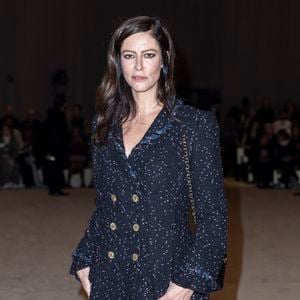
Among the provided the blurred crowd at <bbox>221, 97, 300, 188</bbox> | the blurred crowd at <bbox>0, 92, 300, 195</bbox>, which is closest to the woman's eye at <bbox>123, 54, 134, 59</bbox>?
the blurred crowd at <bbox>0, 92, 300, 195</bbox>

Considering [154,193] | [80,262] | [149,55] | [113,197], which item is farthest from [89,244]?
[149,55]

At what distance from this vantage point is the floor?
711 centimetres

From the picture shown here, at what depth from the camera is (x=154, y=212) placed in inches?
104

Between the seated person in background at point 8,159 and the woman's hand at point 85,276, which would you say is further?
the seated person in background at point 8,159

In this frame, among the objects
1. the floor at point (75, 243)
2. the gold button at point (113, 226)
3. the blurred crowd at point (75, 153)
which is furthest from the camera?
the blurred crowd at point (75, 153)

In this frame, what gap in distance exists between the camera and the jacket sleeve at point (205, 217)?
2600 mm

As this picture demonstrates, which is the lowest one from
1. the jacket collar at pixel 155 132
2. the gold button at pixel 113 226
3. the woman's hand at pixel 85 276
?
the woman's hand at pixel 85 276

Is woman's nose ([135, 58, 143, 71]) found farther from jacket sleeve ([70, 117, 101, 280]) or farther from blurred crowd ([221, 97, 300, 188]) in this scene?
blurred crowd ([221, 97, 300, 188])

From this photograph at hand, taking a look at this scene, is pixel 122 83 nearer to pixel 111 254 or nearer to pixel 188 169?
pixel 188 169

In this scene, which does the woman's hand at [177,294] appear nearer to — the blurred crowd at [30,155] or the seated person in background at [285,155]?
the blurred crowd at [30,155]

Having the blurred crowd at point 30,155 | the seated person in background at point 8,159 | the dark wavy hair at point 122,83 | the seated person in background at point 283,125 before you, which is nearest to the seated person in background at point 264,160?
the seated person in background at point 283,125

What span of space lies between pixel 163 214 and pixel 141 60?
48 cm

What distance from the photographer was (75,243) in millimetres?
9344

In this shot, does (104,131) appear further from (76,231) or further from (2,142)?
(2,142)
